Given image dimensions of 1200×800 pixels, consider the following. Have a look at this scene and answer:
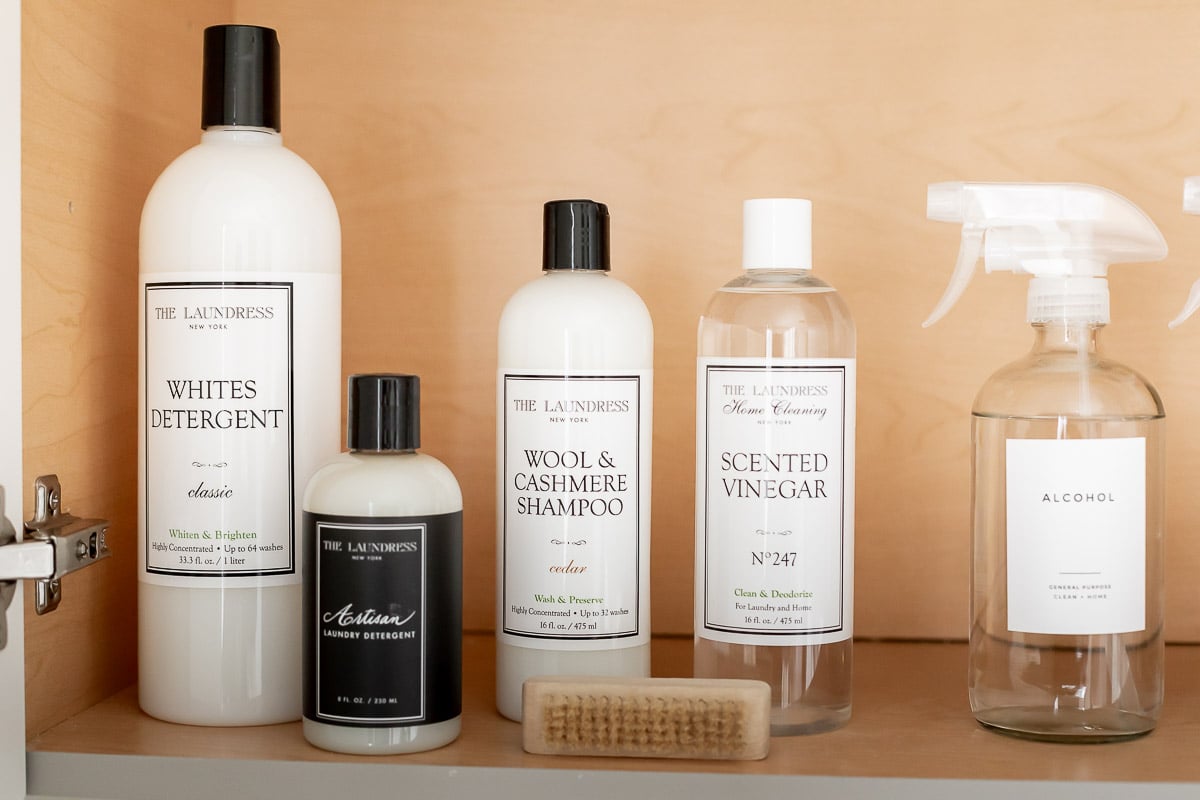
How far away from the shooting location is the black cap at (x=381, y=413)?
1.51ft

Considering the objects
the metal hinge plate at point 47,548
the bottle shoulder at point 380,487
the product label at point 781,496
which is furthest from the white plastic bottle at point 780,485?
the metal hinge plate at point 47,548

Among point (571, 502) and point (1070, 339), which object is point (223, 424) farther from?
point (1070, 339)

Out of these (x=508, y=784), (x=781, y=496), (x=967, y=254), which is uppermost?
(x=967, y=254)

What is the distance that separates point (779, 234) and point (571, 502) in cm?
15

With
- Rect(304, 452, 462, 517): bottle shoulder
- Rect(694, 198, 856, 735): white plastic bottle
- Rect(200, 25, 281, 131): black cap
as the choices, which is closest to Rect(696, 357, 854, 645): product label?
Rect(694, 198, 856, 735): white plastic bottle

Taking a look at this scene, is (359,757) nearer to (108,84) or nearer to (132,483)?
(132,483)

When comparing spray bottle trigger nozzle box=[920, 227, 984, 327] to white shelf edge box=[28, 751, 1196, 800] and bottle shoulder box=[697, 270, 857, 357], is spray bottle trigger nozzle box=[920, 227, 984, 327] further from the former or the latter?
white shelf edge box=[28, 751, 1196, 800]

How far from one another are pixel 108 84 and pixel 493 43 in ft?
0.73

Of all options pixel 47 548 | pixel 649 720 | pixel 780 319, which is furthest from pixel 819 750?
pixel 47 548

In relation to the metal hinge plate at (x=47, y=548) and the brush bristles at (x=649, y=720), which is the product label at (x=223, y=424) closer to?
the metal hinge plate at (x=47, y=548)

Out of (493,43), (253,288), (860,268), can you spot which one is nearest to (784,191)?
(860,268)

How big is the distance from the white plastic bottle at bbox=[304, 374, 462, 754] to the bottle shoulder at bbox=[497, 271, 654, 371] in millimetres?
70

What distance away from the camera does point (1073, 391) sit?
19.9 inches

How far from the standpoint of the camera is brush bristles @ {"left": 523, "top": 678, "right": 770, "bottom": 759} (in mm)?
447
